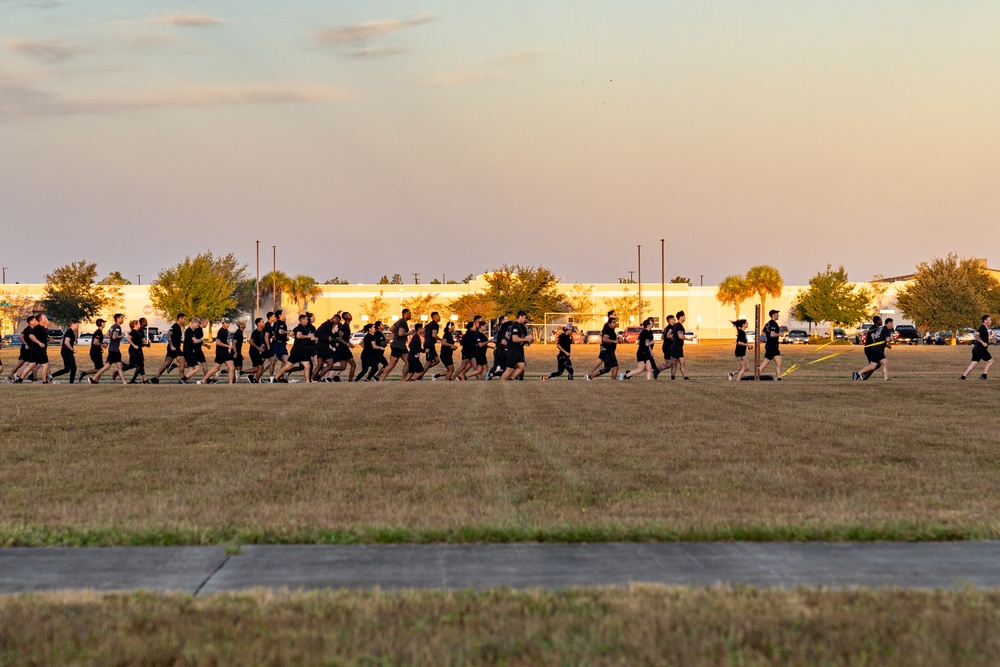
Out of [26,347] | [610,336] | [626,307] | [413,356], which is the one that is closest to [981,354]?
[610,336]

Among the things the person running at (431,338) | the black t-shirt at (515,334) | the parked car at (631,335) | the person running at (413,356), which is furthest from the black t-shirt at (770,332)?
the parked car at (631,335)

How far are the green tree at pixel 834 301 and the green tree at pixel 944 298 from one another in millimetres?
4619

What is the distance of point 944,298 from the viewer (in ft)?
282

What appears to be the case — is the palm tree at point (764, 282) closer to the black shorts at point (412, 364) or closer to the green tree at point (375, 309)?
the green tree at point (375, 309)

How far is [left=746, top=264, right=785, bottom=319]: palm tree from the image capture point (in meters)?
112

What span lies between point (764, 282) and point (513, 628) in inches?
4324

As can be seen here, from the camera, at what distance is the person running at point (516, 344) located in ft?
88.3

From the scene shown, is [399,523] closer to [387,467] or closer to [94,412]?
[387,467]

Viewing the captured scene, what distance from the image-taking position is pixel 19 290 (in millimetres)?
113375

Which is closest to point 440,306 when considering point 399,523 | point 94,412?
point 94,412

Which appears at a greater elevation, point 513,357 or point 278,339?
point 278,339

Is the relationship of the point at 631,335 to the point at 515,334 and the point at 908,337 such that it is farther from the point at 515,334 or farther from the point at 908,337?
the point at 515,334

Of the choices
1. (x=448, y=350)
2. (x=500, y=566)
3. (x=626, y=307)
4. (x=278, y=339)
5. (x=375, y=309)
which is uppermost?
(x=626, y=307)

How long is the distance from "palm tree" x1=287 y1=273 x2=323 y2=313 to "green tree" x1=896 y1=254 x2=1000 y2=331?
173 ft
